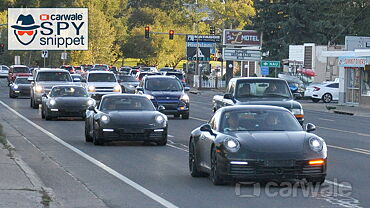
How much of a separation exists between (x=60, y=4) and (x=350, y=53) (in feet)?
138

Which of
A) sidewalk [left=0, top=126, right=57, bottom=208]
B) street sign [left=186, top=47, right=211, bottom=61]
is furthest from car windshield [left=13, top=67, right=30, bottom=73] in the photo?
sidewalk [left=0, top=126, right=57, bottom=208]

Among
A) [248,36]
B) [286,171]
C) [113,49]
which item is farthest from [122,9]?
[286,171]

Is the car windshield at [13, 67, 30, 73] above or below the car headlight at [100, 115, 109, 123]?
below

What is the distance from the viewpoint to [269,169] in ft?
46.1

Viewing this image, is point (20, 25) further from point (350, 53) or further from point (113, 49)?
point (113, 49)

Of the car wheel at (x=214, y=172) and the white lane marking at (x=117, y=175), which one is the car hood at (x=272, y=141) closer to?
the car wheel at (x=214, y=172)

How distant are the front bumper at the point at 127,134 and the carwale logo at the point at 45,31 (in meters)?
21.2

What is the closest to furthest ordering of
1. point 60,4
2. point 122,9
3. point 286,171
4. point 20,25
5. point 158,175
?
point 286,171 → point 158,175 → point 20,25 → point 60,4 → point 122,9

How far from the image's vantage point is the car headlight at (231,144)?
14.3 meters

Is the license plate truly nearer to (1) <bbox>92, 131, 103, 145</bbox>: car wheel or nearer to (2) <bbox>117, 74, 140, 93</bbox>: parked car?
(1) <bbox>92, 131, 103, 145</bbox>: car wheel

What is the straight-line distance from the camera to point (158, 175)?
16.8 metres

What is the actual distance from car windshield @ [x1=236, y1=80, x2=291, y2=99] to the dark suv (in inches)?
313

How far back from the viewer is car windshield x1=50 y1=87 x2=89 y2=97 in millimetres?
35625

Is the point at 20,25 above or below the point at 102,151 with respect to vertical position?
above
